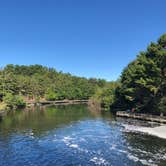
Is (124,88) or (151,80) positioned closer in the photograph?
(151,80)

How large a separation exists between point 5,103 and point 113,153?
6664 cm

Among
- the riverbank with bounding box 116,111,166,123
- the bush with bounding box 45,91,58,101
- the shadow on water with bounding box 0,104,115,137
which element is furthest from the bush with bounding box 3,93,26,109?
the riverbank with bounding box 116,111,166,123

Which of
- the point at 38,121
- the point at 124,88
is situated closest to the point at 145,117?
the point at 124,88

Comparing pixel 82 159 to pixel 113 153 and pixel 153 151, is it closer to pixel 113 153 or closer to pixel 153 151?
pixel 113 153

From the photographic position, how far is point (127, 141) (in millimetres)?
33875

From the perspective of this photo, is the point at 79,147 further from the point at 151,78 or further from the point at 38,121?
the point at 151,78

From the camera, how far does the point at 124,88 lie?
226 feet

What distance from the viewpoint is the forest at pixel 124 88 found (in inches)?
2114

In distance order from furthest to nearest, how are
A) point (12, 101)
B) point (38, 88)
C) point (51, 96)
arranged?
point (51, 96)
point (38, 88)
point (12, 101)

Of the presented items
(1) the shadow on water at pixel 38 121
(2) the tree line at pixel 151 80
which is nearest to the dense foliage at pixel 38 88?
(1) the shadow on water at pixel 38 121

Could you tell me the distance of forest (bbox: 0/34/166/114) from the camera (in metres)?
53.7

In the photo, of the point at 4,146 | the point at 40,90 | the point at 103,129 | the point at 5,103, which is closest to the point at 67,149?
the point at 4,146

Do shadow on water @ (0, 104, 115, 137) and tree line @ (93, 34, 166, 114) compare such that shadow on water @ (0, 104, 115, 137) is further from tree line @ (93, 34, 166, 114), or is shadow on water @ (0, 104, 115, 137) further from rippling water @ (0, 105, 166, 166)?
tree line @ (93, 34, 166, 114)

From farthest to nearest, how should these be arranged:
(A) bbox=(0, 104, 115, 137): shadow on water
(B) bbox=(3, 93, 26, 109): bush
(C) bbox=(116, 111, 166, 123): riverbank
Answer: (B) bbox=(3, 93, 26, 109): bush → (C) bbox=(116, 111, 166, 123): riverbank → (A) bbox=(0, 104, 115, 137): shadow on water
